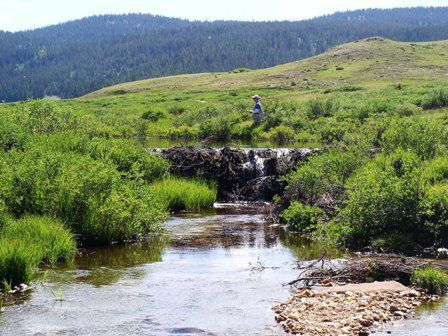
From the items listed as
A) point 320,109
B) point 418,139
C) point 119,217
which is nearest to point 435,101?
point 320,109

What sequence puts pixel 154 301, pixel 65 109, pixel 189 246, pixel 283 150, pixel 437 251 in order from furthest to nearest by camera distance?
1. pixel 65 109
2. pixel 283 150
3. pixel 189 246
4. pixel 437 251
5. pixel 154 301

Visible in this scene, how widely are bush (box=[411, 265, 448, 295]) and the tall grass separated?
7.90m

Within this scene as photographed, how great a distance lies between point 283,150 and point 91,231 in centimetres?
1556

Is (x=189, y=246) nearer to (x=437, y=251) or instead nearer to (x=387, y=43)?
(x=437, y=251)

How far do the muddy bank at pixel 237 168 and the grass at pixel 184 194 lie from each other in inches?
77.8

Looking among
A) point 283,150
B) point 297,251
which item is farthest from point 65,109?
point 297,251

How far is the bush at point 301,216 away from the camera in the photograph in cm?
2000

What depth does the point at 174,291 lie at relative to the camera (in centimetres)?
1338

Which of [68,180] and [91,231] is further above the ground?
[68,180]

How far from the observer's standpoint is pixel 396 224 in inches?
686

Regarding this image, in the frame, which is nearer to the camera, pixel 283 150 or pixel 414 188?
pixel 414 188

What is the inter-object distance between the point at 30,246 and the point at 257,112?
32.0 meters

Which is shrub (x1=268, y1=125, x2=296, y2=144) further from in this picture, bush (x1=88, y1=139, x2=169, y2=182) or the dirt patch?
the dirt patch

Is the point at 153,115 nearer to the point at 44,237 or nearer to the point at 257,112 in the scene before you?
the point at 257,112
